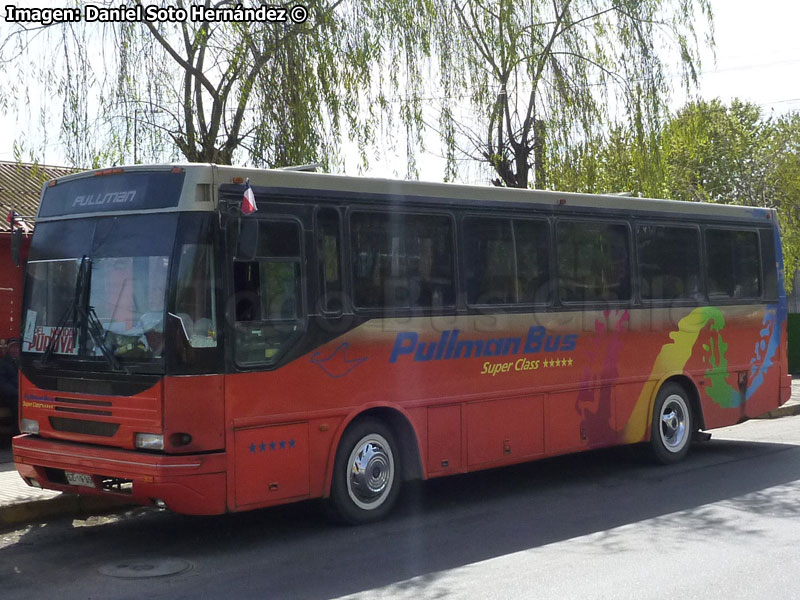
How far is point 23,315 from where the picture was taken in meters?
8.97

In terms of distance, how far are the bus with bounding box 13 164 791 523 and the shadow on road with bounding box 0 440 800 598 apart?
44 centimetres

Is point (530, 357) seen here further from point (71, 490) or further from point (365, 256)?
point (71, 490)

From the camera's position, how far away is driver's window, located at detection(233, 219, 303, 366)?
8.02 meters

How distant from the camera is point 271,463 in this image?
8.19 meters

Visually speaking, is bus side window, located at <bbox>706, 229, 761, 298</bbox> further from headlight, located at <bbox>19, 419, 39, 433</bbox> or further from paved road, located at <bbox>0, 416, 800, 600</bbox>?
headlight, located at <bbox>19, 419, 39, 433</bbox>

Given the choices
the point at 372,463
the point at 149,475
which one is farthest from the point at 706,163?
the point at 149,475

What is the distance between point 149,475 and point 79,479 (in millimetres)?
887

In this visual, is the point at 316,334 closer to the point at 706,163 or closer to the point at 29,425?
the point at 29,425

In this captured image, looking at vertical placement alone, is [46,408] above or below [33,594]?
above

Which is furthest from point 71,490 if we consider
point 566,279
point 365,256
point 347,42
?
point 347,42

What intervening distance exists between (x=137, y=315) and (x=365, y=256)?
2.06 meters

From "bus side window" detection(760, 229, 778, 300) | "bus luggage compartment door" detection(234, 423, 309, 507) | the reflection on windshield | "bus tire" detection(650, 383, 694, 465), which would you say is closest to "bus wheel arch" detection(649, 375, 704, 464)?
"bus tire" detection(650, 383, 694, 465)

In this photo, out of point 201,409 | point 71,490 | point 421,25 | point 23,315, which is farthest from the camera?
point 421,25

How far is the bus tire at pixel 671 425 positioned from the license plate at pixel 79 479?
644 cm
